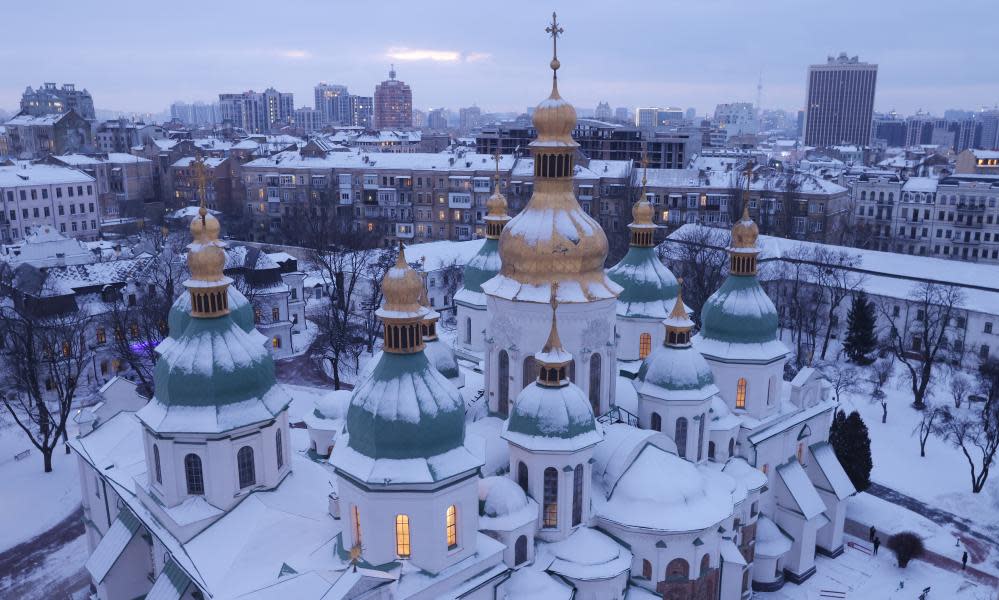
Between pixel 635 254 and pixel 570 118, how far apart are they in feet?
29.1

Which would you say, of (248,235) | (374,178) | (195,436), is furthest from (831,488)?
(248,235)

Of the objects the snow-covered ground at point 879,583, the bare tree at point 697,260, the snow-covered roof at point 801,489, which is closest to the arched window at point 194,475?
the snow-covered ground at point 879,583

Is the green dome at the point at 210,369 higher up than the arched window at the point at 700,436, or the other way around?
the green dome at the point at 210,369

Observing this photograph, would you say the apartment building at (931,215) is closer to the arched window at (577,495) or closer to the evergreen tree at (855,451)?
the evergreen tree at (855,451)

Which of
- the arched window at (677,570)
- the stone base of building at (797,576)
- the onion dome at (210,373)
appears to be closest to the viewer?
the onion dome at (210,373)

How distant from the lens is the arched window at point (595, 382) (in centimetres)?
2500

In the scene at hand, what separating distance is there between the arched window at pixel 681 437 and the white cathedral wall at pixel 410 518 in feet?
29.7

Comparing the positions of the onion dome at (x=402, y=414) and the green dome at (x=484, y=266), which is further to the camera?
the green dome at (x=484, y=266)

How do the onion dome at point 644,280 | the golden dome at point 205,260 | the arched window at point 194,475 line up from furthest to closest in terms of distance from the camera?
the onion dome at point 644,280, the golden dome at point 205,260, the arched window at point 194,475

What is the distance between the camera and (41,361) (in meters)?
39.0

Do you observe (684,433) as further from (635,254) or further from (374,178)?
(374,178)

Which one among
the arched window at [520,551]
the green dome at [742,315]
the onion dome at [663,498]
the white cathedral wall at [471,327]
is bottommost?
the arched window at [520,551]

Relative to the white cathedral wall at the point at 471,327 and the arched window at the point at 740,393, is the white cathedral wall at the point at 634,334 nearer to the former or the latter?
the arched window at the point at 740,393

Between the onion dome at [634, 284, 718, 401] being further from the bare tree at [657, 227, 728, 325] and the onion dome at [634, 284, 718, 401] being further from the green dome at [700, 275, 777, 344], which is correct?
the bare tree at [657, 227, 728, 325]
